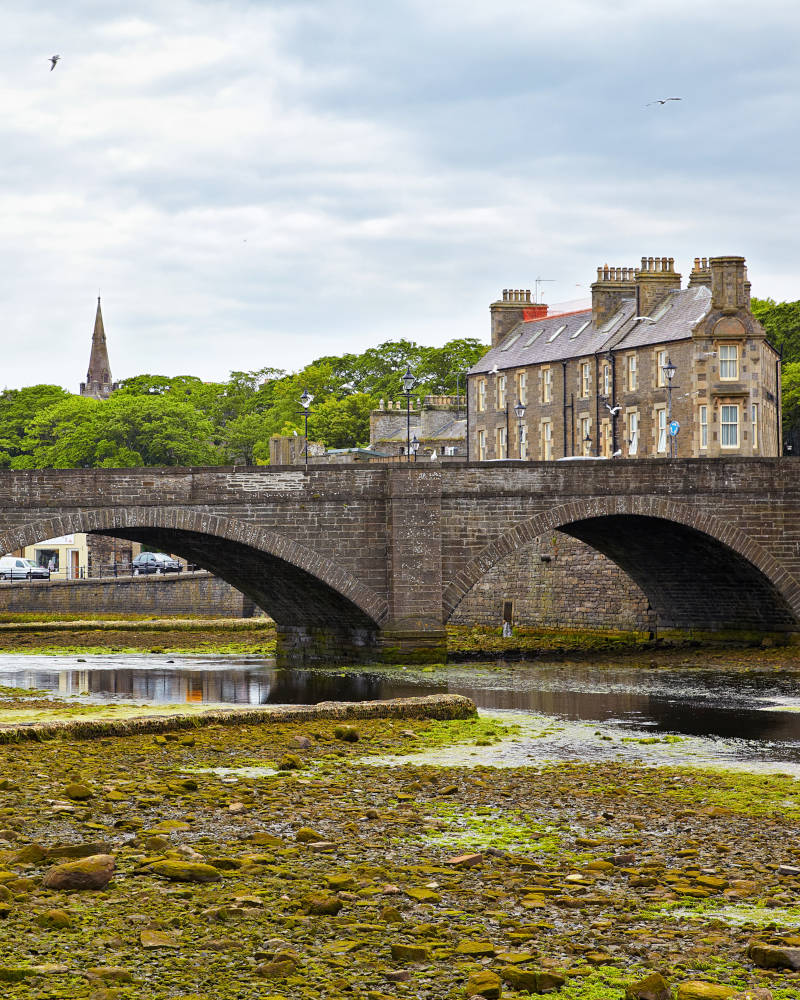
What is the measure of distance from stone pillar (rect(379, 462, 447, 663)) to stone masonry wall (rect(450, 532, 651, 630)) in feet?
43.0

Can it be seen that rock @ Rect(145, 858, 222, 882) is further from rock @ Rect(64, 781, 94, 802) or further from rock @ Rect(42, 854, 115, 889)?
rock @ Rect(64, 781, 94, 802)

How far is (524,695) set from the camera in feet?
95.7

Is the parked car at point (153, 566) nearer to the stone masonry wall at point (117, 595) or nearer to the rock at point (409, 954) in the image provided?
the stone masonry wall at point (117, 595)

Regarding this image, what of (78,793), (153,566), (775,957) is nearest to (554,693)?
(78,793)

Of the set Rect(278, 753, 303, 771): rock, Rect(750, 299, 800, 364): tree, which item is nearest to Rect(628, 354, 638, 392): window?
Rect(750, 299, 800, 364): tree

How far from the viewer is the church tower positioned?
164 metres

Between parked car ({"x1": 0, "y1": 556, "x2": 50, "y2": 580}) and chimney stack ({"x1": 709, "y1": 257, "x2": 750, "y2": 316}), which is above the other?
chimney stack ({"x1": 709, "y1": 257, "x2": 750, "y2": 316})

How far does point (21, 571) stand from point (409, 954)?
247ft

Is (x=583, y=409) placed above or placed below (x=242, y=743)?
above

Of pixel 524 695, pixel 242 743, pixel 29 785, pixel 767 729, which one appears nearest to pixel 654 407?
pixel 524 695

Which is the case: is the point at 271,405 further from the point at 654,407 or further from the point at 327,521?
the point at 327,521

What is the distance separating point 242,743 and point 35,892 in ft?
28.3

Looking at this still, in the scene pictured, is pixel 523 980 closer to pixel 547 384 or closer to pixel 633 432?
pixel 633 432

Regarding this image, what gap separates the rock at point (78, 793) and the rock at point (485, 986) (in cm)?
595
